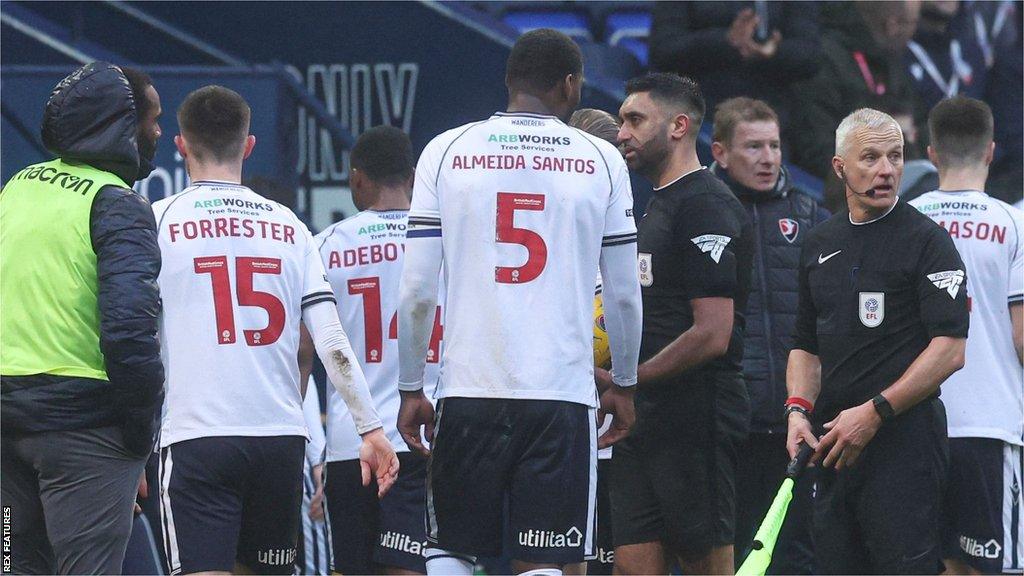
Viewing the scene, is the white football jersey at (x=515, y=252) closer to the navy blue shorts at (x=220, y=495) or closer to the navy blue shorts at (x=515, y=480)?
the navy blue shorts at (x=515, y=480)

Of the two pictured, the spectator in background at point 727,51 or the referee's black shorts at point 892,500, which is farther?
the spectator in background at point 727,51

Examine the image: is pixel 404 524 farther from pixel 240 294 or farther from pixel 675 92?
pixel 675 92

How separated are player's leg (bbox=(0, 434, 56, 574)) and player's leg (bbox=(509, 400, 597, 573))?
167 cm

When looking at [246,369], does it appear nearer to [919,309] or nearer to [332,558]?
[332,558]

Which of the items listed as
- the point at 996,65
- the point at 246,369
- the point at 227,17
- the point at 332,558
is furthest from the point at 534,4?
the point at 246,369

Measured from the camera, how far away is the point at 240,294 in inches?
227

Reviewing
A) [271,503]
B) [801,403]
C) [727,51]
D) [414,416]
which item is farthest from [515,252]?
[727,51]

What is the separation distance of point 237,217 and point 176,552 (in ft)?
4.26

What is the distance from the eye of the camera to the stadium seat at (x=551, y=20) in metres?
12.0

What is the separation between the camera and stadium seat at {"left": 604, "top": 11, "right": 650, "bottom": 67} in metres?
12.1

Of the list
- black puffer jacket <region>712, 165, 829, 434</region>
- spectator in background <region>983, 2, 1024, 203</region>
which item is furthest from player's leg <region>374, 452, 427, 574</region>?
spectator in background <region>983, 2, 1024, 203</region>

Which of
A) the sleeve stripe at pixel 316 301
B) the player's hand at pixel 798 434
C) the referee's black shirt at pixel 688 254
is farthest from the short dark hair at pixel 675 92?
the sleeve stripe at pixel 316 301

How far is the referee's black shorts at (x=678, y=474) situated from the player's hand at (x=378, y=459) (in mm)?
1296

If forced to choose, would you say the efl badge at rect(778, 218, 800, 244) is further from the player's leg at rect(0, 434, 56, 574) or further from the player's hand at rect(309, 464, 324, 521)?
the player's leg at rect(0, 434, 56, 574)
